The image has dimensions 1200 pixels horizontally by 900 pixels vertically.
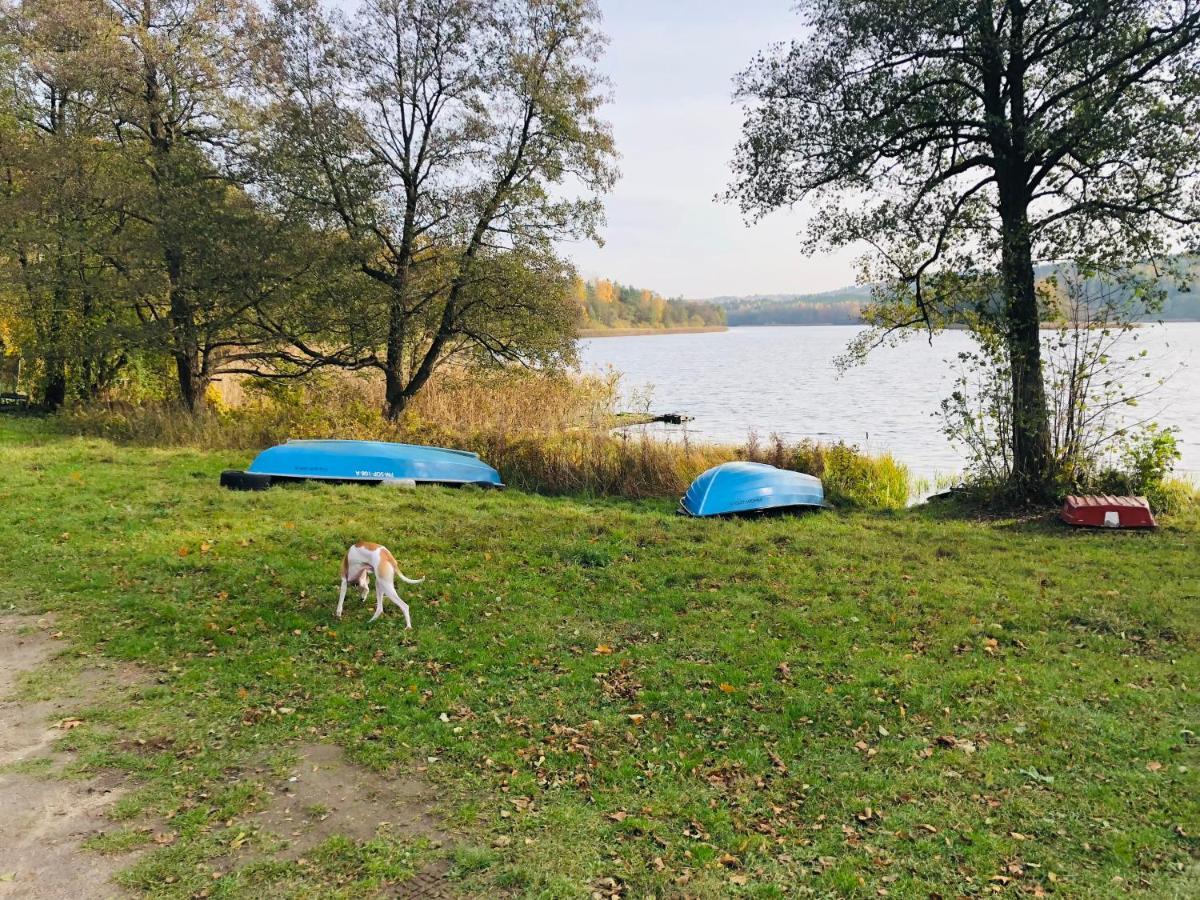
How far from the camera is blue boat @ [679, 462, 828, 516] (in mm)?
9891

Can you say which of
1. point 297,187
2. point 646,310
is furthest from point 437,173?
point 646,310

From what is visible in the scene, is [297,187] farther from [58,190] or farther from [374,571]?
[374,571]

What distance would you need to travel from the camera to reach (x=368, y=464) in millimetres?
11195

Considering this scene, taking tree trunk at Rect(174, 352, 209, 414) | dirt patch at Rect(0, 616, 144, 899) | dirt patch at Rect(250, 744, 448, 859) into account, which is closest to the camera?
dirt patch at Rect(0, 616, 144, 899)

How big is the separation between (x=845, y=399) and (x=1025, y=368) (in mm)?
17047

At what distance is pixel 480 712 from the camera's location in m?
4.70

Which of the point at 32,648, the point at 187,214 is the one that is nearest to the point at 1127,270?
the point at 32,648

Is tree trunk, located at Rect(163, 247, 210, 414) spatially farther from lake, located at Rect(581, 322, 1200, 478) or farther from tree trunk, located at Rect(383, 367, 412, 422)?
lake, located at Rect(581, 322, 1200, 478)

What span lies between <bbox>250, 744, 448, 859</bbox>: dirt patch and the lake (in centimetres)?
870

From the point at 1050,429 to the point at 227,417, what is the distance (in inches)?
596

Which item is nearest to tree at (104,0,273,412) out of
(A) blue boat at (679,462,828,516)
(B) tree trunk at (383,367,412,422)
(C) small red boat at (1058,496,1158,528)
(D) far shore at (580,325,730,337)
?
(B) tree trunk at (383,367,412,422)

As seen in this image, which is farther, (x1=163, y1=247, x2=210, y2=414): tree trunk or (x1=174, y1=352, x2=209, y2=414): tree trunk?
(x1=174, y1=352, x2=209, y2=414): tree trunk

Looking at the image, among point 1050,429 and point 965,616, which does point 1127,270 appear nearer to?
point 1050,429

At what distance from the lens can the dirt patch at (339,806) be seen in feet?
11.6
